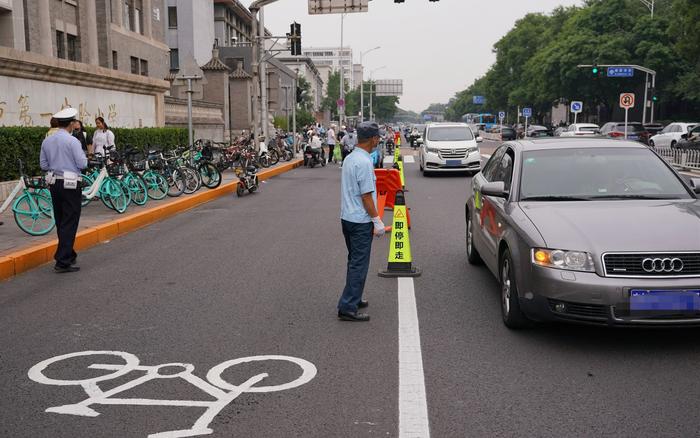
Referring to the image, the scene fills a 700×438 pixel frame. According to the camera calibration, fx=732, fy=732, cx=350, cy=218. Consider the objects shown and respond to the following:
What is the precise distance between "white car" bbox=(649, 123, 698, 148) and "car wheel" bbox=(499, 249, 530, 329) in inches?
1385

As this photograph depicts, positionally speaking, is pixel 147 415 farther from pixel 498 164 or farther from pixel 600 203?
pixel 498 164

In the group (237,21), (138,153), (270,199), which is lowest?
(270,199)

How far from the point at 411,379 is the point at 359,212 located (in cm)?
180

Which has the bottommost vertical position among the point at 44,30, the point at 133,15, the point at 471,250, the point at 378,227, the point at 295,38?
the point at 471,250

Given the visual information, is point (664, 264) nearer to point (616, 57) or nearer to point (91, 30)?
point (91, 30)

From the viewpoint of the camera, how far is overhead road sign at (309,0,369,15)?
1030 inches

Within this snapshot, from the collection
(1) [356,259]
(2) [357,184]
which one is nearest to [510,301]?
(1) [356,259]

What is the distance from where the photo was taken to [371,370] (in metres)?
5.01

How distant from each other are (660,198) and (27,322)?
5.60 m

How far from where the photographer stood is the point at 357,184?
613cm

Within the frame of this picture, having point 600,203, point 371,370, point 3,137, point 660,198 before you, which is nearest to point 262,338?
point 371,370

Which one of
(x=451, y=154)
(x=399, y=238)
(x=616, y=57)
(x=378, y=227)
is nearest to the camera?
(x=378, y=227)

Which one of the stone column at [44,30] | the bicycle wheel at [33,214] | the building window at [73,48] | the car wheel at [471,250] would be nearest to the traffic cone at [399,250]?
the car wheel at [471,250]

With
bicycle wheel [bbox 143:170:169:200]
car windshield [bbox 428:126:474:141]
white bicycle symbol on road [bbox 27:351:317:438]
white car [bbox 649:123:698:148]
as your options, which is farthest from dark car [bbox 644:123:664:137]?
white bicycle symbol on road [bbox 27:351:317:438]
